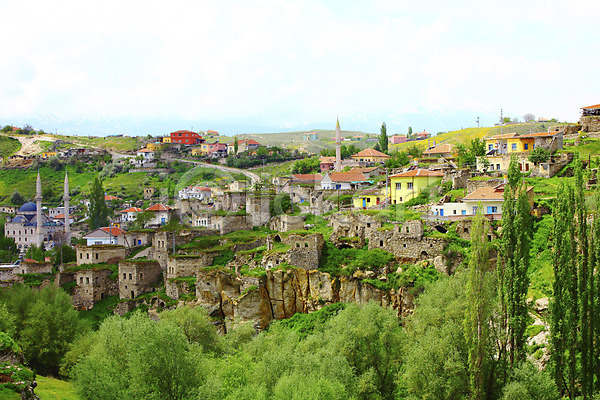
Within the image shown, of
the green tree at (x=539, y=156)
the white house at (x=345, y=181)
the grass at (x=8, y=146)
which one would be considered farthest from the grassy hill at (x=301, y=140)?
the green tree at (x=539, y=156)

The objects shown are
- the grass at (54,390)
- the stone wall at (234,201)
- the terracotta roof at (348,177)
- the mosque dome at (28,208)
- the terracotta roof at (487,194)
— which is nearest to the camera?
the grass at (54,390)

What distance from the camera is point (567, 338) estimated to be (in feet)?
86.9

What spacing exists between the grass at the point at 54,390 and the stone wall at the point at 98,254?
55.2 feet

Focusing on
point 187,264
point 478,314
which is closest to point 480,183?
point 478,314

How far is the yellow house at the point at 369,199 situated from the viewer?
177 feet

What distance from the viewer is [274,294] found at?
1722 inches

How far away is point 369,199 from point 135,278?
21.7m

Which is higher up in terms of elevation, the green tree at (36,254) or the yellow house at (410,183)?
the yellow house at (410,183)

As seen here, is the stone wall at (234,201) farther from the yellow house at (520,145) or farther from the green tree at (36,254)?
the yellow house at (520,145)

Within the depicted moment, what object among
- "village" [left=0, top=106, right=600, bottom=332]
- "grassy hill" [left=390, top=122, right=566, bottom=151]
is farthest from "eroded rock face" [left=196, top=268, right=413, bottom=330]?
"grassy hill" [left=390, top=122, right=566, bottom=151]

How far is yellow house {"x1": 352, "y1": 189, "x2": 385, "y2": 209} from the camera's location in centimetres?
5406

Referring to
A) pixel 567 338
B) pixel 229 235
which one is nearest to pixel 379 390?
pixel 567 338

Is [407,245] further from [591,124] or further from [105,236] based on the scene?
[105,236]

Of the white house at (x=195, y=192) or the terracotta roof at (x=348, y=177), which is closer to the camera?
the terracotta roof at (x=348, y=177)
